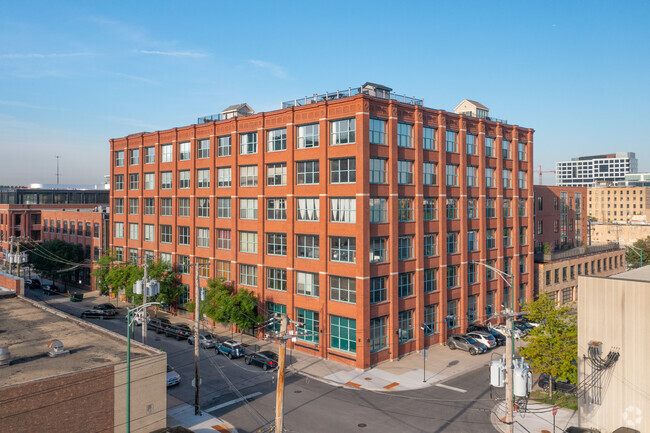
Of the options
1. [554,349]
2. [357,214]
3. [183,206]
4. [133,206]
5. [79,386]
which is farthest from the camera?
[133,206]

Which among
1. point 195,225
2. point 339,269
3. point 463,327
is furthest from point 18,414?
point 463,327

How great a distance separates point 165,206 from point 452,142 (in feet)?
120

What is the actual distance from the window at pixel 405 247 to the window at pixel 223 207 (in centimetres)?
1968

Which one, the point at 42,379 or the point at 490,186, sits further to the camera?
the point at 490,186

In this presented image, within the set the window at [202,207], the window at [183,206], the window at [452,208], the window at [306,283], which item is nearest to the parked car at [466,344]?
the window at [452,208]

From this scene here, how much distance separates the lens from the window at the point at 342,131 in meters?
41.3

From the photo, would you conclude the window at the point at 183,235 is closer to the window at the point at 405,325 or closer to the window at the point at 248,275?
the window at the point at 248,275

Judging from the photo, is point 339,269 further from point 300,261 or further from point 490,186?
point 490,186

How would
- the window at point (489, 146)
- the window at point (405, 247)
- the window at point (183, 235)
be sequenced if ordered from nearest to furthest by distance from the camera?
the window at point (405, 247) < the window at point (489, 146) < the window at point (183, 235)

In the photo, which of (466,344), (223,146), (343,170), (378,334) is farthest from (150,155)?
(466,344)

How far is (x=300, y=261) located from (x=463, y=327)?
1887 centimetres

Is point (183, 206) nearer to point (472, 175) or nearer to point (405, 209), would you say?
point (405, 209)

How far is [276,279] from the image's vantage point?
47.3m

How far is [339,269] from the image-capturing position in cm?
4147
